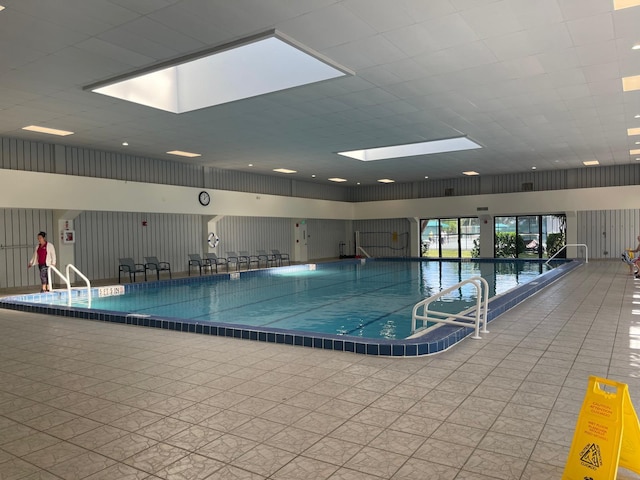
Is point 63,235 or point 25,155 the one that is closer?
point 25,155

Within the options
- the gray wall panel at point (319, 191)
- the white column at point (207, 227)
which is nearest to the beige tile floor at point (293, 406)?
the white column at point (207, 227)

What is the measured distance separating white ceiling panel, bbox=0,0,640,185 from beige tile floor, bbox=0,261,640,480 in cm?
344

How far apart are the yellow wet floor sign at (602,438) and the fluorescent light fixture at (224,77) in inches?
196

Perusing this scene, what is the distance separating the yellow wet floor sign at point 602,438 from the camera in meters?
1.91

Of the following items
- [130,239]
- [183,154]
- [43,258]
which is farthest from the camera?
[130,239]

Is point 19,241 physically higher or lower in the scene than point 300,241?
higher

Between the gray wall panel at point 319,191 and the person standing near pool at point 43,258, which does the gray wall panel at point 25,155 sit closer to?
the person standing near pool at point 43,258

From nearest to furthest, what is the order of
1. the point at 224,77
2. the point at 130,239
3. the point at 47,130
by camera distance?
the point at 224,77 → the point at 47,130 → the point at 130,239

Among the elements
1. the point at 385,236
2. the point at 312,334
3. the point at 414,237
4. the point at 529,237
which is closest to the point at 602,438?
the point at 312,334

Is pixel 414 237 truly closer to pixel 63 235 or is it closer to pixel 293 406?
pixel 63 235

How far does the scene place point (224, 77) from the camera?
24.8 ft

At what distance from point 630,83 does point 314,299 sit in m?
6.68

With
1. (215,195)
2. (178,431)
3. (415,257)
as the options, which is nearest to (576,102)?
(178,431)

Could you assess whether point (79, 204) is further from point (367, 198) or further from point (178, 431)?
point (367, 198)
